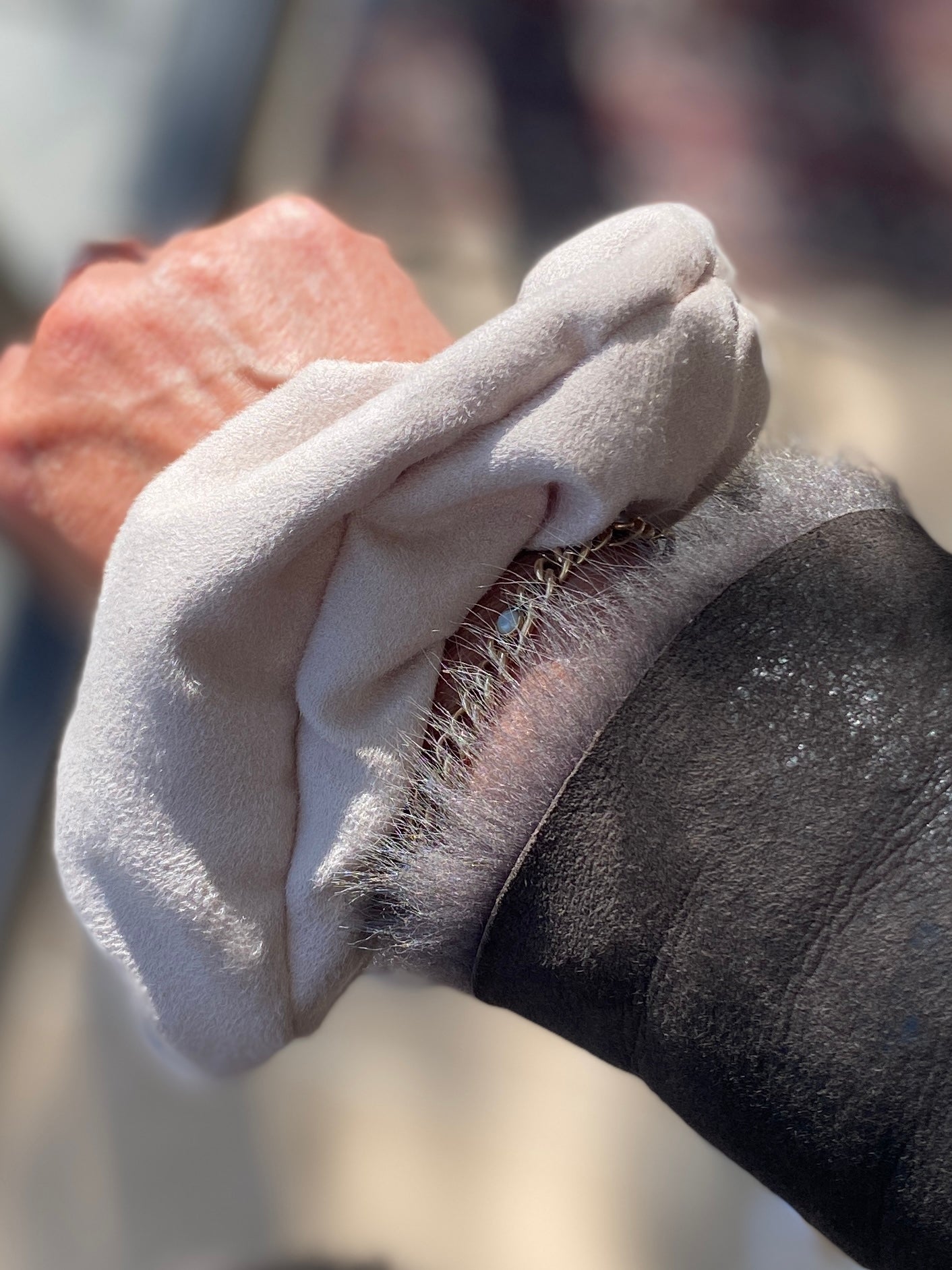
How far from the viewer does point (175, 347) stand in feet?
1.59

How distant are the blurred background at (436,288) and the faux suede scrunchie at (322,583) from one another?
55 centimetres

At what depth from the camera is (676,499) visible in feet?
1.15

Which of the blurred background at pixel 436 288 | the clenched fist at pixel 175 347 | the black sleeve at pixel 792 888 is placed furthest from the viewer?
the blurred background at pixel 436 288

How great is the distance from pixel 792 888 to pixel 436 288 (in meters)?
0.87

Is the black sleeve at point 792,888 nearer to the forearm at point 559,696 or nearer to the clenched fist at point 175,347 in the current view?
the forearm at point 559,696

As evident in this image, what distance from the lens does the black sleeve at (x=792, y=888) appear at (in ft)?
0.86

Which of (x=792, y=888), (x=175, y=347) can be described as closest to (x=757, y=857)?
(x=792, y=888)

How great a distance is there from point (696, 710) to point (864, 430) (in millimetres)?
784

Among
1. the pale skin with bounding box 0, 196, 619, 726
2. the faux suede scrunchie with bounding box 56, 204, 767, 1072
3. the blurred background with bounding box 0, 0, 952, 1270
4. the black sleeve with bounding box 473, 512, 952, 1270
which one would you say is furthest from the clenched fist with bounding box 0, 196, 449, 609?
the blurred background with bounding box 0, 0, 952, 1270

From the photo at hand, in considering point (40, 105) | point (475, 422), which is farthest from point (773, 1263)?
point (40, 105)

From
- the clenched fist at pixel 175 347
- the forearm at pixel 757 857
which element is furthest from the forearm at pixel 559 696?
the clenched fist at pixel 175 347

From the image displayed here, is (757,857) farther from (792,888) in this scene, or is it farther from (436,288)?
(436,288)

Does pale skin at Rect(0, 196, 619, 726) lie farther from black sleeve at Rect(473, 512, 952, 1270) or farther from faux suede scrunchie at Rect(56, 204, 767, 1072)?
black sleeve at Rect(473, 512, 952, 1270)

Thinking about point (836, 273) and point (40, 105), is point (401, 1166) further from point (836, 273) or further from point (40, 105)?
point (40, 105)
